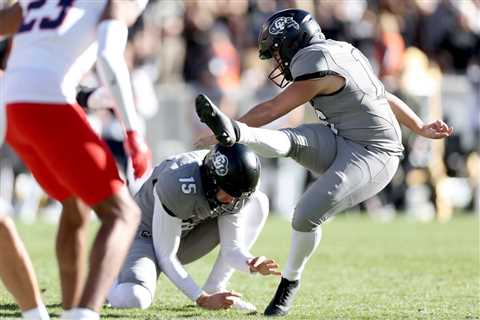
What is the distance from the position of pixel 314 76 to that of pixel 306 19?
459mm

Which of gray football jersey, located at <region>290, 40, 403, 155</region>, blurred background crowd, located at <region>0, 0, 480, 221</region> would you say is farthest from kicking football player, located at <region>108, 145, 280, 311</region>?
blurred background crowd, located at <region>0, 0, 480, 221</region>

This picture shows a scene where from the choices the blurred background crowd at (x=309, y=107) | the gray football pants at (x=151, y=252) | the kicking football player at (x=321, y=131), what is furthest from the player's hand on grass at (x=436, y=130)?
the blurred background crowd at (x=309, y=107)

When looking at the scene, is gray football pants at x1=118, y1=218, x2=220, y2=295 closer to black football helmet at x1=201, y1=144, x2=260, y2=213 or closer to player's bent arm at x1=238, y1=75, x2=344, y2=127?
black football helmet at x1=201, y1=144, x2=260, y2=213

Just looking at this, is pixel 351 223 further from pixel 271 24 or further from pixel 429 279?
pixel 271 24

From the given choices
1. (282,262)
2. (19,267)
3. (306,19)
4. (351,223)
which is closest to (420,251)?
(282,262)

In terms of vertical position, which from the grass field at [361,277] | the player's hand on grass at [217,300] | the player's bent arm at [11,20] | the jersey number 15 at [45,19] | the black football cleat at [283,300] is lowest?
the grass field at [361,277]

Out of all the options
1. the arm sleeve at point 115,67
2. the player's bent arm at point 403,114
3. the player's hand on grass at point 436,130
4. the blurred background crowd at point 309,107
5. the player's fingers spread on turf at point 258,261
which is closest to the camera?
the arm sleeve at point 115,67

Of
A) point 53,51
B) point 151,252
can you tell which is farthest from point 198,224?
point 53,51

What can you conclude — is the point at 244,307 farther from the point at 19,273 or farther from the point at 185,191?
the point at 19,273

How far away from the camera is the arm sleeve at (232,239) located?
19.1 feet

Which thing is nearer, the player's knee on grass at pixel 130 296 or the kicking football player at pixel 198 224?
the kicking football player at pixel 198 224

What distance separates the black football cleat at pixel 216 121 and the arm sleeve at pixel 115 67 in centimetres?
101

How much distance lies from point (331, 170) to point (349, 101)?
0.37 metres

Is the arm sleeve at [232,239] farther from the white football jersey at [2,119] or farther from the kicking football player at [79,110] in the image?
the white football jersey at [2,119]
